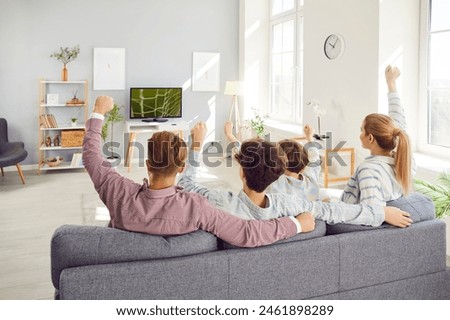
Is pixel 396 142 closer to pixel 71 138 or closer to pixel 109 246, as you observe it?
pixel 109 246

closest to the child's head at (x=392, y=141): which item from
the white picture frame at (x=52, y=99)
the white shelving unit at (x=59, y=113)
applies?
the white shelving unit at (x=59, y=113)

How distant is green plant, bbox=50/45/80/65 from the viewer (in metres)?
6.97

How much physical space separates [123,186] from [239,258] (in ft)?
1.72

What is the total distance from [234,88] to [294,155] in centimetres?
536

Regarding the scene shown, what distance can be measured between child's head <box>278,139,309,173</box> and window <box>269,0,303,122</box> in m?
4.94

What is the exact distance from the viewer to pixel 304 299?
186 centimetres

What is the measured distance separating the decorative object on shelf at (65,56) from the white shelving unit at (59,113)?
156 millimetres

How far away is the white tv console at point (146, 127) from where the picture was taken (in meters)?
7.23

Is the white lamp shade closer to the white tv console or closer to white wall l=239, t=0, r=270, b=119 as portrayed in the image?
white wall l=239, t=0, r=270, b=119

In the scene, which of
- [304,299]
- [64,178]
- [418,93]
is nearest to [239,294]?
[304,299]

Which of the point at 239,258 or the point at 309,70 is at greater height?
the point at 309,70

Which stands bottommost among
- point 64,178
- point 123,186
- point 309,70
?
point 64,178
